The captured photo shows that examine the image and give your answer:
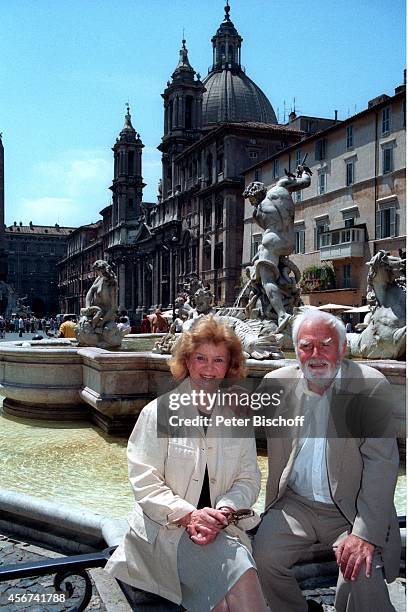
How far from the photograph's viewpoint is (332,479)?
2865mm

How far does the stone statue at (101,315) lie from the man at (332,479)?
6.97 meters

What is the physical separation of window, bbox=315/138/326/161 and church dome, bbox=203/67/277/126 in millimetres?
30306

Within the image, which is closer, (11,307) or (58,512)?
(58,512)

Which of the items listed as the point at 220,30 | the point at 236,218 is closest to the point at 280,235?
the point at 236,218

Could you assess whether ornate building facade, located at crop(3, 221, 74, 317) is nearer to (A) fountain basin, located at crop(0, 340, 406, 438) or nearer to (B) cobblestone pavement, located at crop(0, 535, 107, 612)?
(A) fountain basin, located at crop(0, 340, 406, 438)

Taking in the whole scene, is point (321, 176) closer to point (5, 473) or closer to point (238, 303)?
point (238, 303)

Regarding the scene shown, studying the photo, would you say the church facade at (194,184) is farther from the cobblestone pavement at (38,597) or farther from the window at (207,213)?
the cobblestone pavement at (38,597)

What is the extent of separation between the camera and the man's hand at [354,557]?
103 inches

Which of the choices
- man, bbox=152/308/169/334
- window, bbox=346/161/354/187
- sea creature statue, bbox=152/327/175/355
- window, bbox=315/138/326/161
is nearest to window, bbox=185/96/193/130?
window, bbox=315/138/326/161

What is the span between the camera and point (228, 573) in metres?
2.56

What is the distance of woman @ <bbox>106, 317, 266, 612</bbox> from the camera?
2582mm

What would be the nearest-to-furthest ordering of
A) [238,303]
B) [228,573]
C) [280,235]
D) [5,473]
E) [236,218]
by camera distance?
[228,573]
[5,473]
[280,235]
[238,303]
[236,218]

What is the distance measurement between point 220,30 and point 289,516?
82.9 m

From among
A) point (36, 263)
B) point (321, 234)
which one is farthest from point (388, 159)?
point (36, 263)
